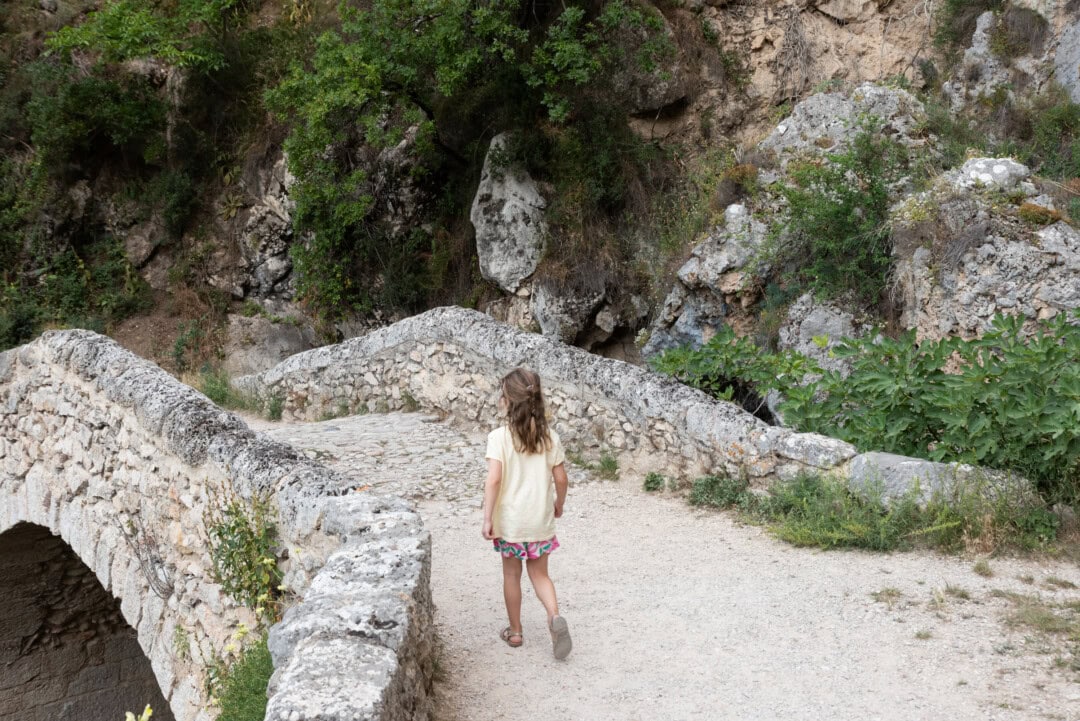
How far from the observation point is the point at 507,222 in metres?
13.7

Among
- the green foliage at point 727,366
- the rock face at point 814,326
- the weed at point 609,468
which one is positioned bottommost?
the weed at point 609,468

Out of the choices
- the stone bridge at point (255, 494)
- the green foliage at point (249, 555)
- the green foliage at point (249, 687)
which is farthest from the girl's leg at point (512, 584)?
the green foliage at point (249, 555)

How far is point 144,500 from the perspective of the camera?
600 cm

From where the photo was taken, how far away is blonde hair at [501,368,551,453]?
4000 millimetres

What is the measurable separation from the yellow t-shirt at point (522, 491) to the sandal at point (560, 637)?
0.37 m

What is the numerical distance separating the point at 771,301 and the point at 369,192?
835 cm

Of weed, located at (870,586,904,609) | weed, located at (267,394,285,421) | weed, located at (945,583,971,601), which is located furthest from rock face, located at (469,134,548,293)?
weed, located at (945,583,971,601)

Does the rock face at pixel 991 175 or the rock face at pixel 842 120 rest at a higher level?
the rock face at pixel 842 120

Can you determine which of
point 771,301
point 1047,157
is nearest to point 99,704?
point 771,301

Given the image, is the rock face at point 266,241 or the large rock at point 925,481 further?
the rock face at point 266,241

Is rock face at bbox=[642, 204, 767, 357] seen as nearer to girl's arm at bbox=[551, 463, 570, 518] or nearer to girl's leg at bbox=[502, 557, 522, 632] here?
girl's arm at bbox=[551, 463, 570, 518]

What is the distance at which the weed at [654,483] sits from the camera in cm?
657

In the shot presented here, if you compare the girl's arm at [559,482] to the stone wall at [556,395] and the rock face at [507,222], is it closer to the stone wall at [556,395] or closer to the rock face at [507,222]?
the stone wall at [556,395]

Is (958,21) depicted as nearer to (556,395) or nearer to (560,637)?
(556,395)
